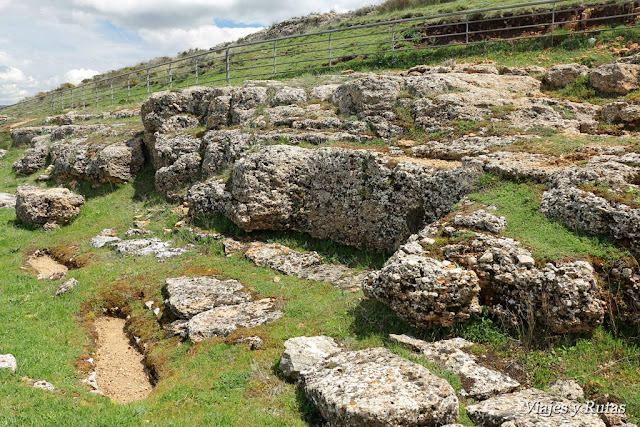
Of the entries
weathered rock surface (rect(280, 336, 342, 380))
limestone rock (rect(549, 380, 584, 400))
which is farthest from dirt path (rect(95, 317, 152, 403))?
limestone rock (rect(549, 380, 584, 400))

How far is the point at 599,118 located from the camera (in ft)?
46.1

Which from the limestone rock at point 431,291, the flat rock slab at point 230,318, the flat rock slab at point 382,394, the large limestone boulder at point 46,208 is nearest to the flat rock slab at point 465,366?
the limestone rock at point 431,291

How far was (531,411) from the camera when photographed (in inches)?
241

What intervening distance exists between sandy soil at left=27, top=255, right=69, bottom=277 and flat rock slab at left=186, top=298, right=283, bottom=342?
24.3 feet

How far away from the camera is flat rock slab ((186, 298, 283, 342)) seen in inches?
392

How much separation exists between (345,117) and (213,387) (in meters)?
11.6

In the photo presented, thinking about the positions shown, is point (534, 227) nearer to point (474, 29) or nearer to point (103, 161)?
point (474, 29)

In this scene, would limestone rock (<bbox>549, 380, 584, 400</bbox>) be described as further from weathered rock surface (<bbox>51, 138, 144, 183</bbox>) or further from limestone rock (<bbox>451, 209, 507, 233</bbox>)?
weathered rock surface (<bbox>51, 138, 144, 183</bbox>)

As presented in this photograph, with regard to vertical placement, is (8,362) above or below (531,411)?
below

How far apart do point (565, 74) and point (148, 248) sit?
1619 centimetres

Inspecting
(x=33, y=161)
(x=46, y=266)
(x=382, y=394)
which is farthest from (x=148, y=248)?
(x=33, y=161)

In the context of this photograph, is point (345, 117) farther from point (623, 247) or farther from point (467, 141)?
point (623, 247)

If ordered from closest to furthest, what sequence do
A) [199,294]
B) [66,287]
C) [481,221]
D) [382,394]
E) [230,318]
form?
[382,394], [481,221], [230,318], [199,294], [66,287]

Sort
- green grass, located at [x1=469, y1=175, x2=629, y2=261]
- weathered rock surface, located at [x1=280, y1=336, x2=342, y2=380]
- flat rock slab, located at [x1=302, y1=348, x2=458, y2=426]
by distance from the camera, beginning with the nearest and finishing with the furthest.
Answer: flat rock slab, located at [x1=302, y1=348, x2=458, y2=426]
weathered rock surface, located at [x1=280, y1=336, x2=342, y2=380]
green grass, located at [x1=469, y1=175, x2=629, y2=261]
